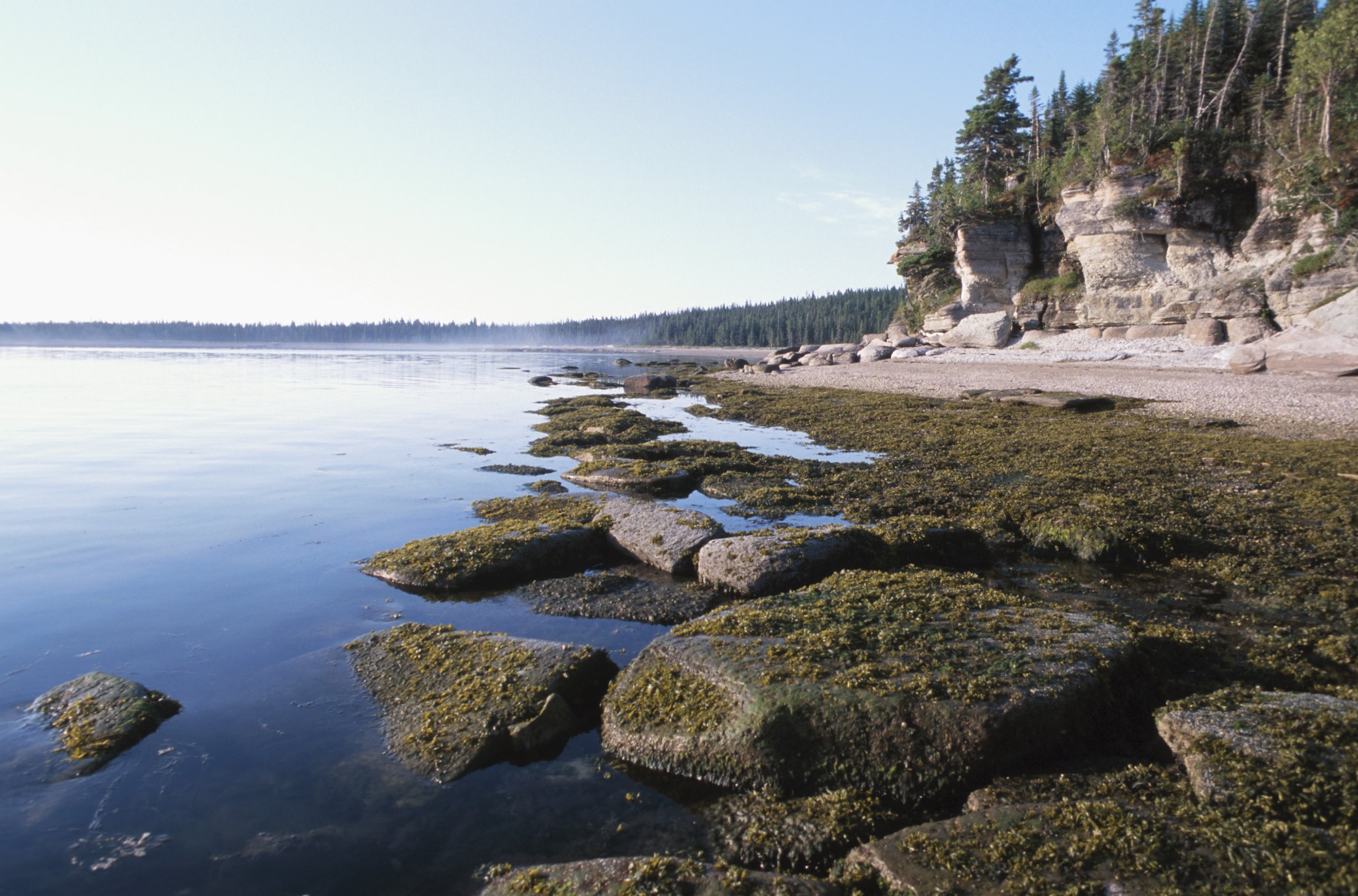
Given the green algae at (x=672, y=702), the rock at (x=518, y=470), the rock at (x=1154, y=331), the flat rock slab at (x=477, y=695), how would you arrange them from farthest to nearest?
1. the rock at (x=1154, y=331)
2. the rock at (x=518, y=470)
3. the flat rock slab at (x=477, y=695)
4. the green algae at (x=672, y=702)

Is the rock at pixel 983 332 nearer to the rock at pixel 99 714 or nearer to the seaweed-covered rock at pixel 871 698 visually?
the seaweed-covered rock at pixel 871 698

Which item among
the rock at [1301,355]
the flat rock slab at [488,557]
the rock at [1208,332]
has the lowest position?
the flat rock slab at [488,557]

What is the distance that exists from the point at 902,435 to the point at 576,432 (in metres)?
8.11

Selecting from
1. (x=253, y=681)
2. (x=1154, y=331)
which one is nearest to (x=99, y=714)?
(x=253, y=681)

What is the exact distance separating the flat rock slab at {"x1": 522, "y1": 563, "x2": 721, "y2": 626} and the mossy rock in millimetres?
307

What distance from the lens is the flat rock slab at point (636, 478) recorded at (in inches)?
447

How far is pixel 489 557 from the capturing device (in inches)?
288

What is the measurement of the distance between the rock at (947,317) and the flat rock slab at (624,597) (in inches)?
1832

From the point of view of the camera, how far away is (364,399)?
94.2 ft

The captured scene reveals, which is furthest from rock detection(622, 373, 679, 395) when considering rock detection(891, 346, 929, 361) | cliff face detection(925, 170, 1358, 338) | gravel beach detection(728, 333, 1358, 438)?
cliff face detection(925, 170, 1358, 338)

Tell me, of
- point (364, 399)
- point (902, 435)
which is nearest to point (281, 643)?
point (902, 435)

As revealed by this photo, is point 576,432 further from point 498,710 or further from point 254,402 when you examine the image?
point 254,402

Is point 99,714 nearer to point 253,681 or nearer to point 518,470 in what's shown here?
point 253,681

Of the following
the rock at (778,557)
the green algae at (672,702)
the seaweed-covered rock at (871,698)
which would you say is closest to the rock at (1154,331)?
the rock at (778,557)
